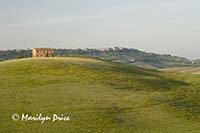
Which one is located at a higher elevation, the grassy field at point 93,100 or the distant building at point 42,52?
the distant building at point 42,52

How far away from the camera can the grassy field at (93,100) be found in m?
45.8

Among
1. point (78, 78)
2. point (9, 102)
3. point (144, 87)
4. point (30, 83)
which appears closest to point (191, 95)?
point (144, 87)

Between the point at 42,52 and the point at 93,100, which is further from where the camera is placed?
the point at 42,52

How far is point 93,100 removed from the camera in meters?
56.1

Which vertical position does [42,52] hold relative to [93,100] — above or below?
above

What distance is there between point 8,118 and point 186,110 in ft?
77.9

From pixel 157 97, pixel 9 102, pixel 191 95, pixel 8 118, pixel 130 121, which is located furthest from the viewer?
pixel 191 95

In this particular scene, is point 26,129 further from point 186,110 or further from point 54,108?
point 186,110

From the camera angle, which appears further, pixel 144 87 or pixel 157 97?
pixel 144 87

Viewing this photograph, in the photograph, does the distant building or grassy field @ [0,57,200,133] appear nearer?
grassy field @ [0,57,200,133]

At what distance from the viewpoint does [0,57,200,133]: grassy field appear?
4578 cm

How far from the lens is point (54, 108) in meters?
50.6

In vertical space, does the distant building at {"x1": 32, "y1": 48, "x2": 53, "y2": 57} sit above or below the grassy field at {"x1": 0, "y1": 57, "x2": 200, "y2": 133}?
above

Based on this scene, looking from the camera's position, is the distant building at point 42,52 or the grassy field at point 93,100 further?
the distant building at point 42,52
